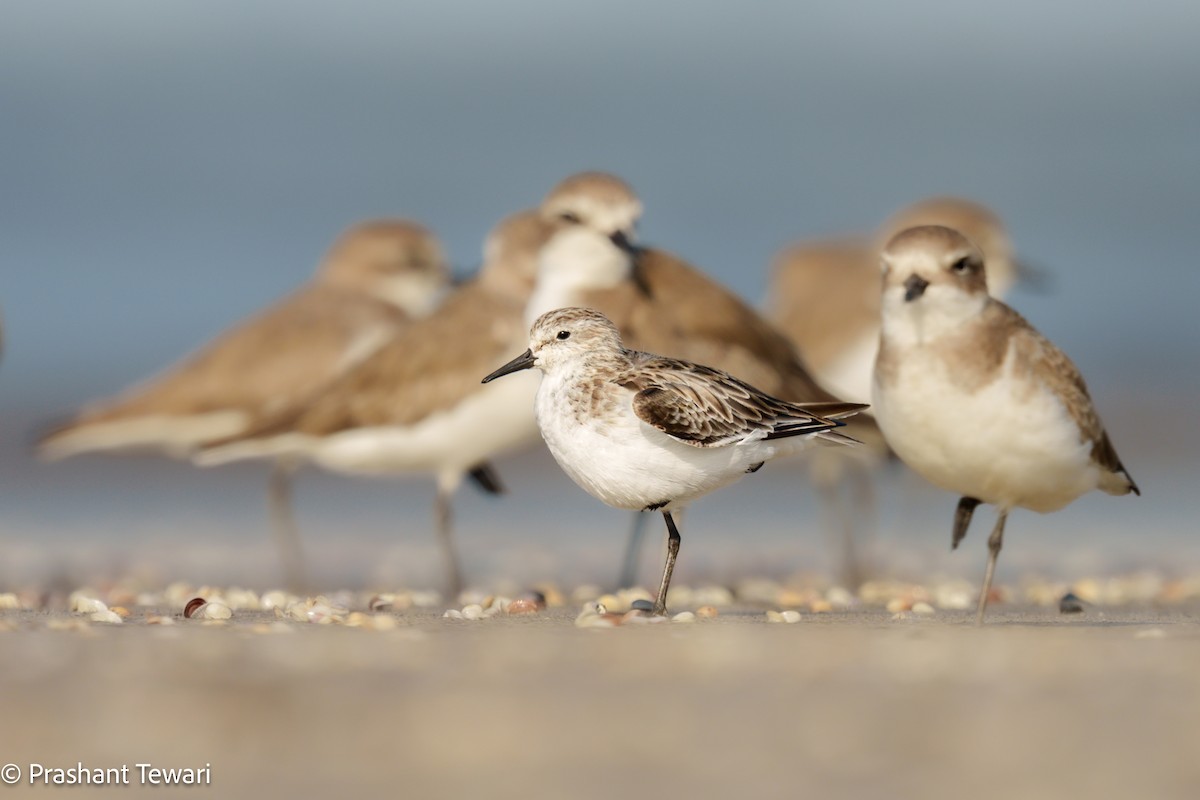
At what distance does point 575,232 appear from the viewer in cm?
929

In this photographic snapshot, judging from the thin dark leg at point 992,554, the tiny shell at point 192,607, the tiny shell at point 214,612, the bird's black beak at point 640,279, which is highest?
the bird's black beak at point 640,279

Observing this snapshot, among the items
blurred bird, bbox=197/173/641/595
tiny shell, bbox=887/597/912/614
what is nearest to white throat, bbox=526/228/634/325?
blurred bird, bbox=197/173/641/595

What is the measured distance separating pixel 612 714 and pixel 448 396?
17.8 feet

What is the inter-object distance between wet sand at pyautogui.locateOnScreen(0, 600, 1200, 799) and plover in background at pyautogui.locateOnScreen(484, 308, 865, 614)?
32.1 inches

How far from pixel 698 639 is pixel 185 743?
5.85 ft

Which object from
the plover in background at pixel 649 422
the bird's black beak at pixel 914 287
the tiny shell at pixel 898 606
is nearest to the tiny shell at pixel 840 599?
the tiny shell at pixel 898 606

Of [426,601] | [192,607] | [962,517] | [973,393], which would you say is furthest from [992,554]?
[192,607]

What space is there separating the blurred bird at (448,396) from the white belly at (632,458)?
314 centimetres

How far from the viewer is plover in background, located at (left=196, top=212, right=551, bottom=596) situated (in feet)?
31.7

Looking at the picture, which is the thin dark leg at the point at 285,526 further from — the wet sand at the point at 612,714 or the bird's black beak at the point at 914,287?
the wet sand at the point at 612,714

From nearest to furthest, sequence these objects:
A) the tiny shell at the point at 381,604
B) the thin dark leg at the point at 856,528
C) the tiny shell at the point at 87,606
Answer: the tiny shell at the point at 87,606 → the tiny shell at the point at 381,604 → the thin dark leg at the point at 856,528

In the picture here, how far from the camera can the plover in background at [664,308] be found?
8781mm

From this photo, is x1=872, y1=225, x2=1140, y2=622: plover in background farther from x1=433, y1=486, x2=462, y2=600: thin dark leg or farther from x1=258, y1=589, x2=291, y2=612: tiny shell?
x1=433, y1=486, x2=462, y2=600: thin dark leg

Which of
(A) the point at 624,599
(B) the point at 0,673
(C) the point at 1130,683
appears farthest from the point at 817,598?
(B) the point at 0,673
